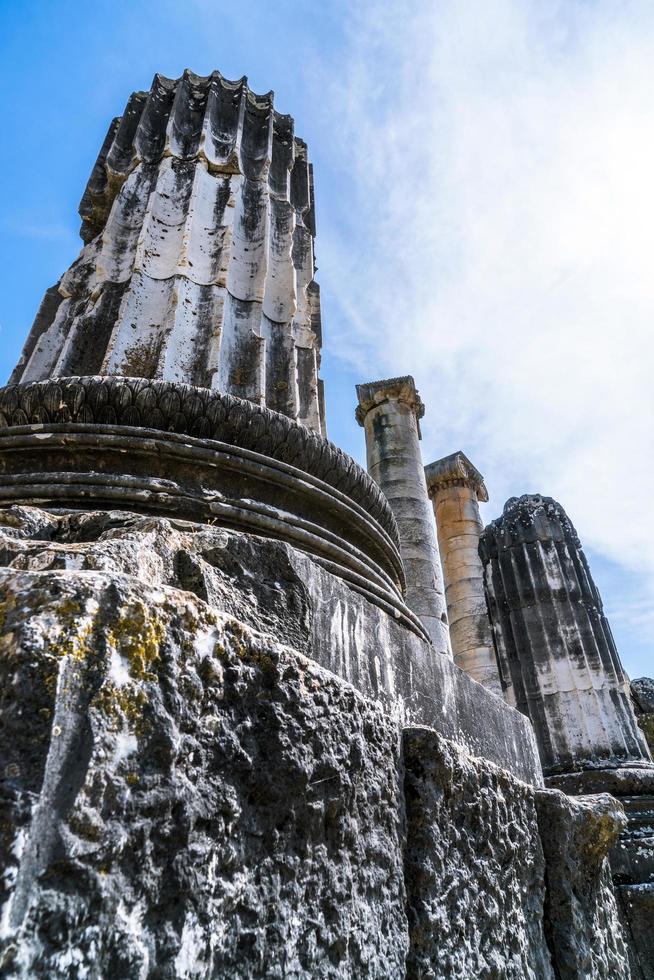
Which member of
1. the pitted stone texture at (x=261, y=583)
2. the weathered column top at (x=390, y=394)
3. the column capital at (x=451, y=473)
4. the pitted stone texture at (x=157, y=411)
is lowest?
the pitted stone texture at (x=261, y=583)

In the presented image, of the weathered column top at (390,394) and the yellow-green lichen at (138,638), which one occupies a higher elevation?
the weathered column top at (390,394)

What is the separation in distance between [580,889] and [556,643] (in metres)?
5.41

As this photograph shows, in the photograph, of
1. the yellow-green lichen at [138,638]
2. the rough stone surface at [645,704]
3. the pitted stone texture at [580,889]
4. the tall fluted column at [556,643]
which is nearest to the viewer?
the yellow-green lichen at [138,638]

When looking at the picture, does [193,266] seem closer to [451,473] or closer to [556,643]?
[556,643]

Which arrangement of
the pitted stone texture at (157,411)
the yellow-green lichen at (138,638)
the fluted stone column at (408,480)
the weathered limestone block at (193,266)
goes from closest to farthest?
the yellow-green lichen at (138,638)
the pitted stone texture at (157,411)
the weathered limestone block at (193,266)
the fluted stone column at (408,480)

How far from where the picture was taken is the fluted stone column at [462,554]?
45.8ft

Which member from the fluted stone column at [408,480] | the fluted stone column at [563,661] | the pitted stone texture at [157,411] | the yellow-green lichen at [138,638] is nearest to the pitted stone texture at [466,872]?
the yellow-green lichen at [138,638]

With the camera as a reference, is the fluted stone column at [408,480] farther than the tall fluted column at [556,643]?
Yes

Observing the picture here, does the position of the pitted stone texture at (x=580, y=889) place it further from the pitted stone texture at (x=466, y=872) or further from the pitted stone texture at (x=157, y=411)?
the pitted stone texture at (x=157, y=411)

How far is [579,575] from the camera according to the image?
8.01m

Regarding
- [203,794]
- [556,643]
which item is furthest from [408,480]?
[203,794]

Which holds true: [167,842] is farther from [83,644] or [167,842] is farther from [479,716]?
[479,716]

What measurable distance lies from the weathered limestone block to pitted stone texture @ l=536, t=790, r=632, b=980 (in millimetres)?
2419

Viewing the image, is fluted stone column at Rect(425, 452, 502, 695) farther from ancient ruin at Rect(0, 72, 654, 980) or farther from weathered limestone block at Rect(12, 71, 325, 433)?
weathered limestone block at Rect(12, 71, 325, 433)
